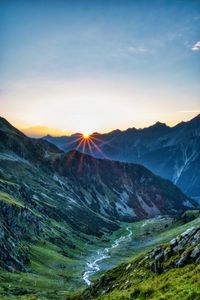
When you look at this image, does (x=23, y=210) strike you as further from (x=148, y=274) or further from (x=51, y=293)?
(x=148, y=274)

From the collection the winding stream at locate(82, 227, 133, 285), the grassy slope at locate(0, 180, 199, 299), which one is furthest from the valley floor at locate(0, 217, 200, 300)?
the winding stream at locate(82, 227, 133, 285)

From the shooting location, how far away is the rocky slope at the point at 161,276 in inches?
1324

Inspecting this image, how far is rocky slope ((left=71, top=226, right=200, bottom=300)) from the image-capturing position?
33.6m

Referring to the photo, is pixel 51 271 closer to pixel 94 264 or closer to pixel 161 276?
pixel 94 264

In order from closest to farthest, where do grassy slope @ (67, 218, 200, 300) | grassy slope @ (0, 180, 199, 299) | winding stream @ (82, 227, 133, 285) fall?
grassy slope @ (67, 218, 200, 300)
grassy slope @ (0, 180, 199, 299)
winding stream @ (82, 227, 133, 285)

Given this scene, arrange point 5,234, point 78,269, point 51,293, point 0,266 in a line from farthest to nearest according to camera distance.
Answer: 1. point 78,269
2. point 5,234
3. point 0,266
4. point 51,293

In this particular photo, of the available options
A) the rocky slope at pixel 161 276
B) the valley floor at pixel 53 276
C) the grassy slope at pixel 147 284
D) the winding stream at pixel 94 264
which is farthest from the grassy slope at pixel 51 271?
the rocky slope at pixel 161 276

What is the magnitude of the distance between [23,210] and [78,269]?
43083 mm

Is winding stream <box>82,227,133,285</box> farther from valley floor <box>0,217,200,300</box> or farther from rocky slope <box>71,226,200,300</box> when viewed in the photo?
rocky slope <box>71,226,200,300</box>

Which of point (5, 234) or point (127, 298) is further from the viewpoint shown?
point (5, 234)

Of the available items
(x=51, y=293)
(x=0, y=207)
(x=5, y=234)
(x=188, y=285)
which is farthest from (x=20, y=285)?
(x=188, y=285)

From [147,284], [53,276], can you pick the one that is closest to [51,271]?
[53,276]

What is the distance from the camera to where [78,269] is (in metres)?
142

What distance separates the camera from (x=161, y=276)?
42469 millimetres
